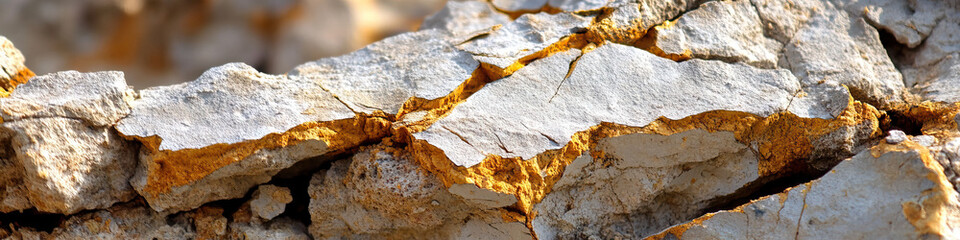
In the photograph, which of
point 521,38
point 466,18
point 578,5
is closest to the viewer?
Answer: point 521,38

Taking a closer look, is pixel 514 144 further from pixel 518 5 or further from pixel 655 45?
pixel 518 5

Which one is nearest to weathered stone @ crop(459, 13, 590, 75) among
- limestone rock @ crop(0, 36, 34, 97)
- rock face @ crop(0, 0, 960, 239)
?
rock face @ crop(0, 0, 960, 239)

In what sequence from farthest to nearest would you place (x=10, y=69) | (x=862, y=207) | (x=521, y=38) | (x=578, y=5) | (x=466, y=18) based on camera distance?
(x=466, y=18), (x=578, y=5), (x=521, y=38), (x=10, y=69), (x=862, y=207)

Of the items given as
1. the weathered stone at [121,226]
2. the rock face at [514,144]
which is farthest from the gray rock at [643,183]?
the weathered stone at [121,226]

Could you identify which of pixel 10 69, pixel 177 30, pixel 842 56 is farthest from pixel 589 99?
pixel 177 30

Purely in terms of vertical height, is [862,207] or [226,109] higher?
[226,109]

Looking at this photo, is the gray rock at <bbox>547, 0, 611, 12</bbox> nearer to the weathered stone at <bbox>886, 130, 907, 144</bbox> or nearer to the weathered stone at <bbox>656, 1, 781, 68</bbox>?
the weathered stone at <bbox>656, 1, 781, 68</bbox>

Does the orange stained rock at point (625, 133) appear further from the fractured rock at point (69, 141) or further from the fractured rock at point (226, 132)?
the fractured rock at point (69, 141)
